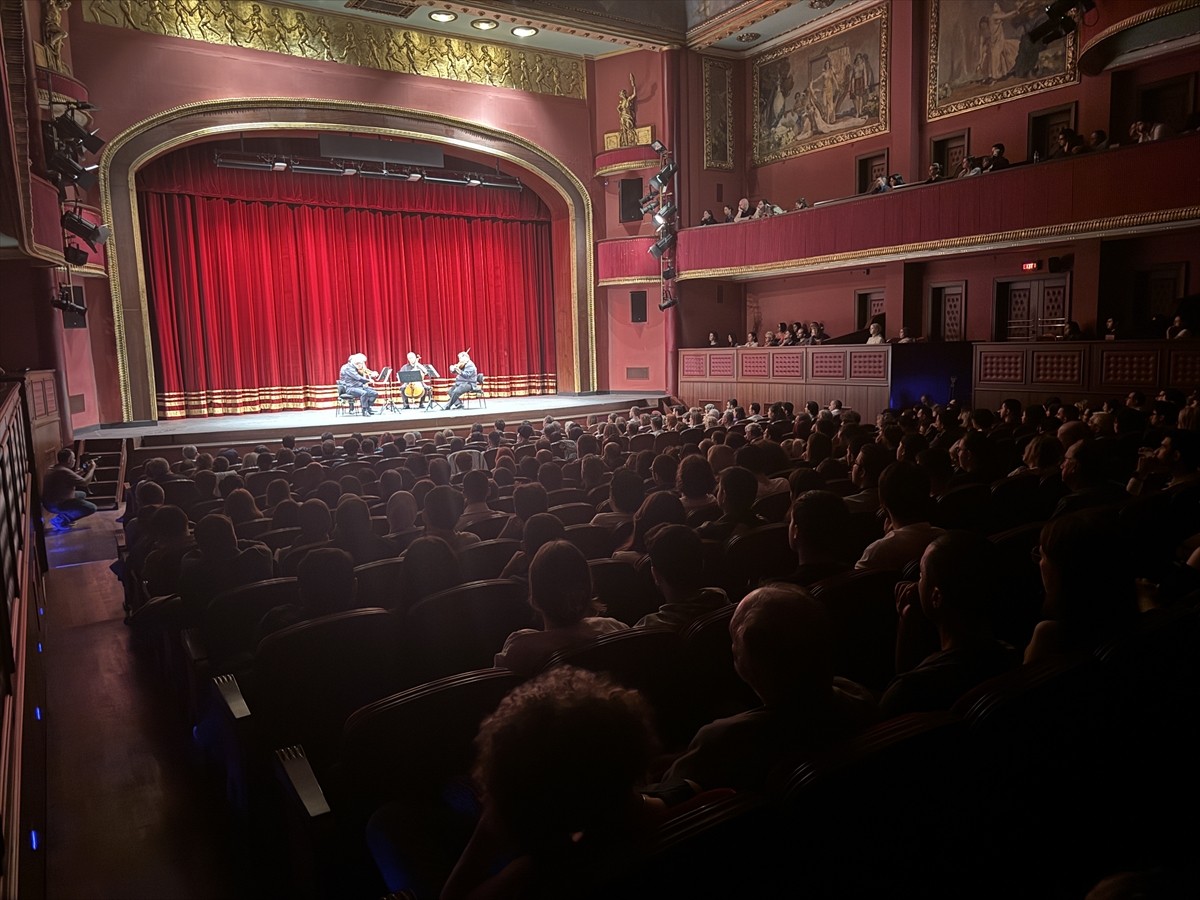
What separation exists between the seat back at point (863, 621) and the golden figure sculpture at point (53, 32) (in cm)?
1327

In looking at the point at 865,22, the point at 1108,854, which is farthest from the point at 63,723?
the point at 865,22

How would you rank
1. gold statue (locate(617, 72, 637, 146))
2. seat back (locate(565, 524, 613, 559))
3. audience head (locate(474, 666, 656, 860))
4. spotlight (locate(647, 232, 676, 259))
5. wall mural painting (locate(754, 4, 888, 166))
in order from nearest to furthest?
audience head (locate(474, 666, 656, 860)) → seat back (locate(565, 524, 613, 559)) → wall mural painting (locate(754, 4, 888, 166)) → spotlight (locate(647, 232, 676, 259)) → gold statue (locate(617, 72, 637, 146))

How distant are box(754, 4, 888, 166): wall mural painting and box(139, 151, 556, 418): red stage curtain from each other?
17.5 feet

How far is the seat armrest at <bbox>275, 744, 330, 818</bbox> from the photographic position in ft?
5.94

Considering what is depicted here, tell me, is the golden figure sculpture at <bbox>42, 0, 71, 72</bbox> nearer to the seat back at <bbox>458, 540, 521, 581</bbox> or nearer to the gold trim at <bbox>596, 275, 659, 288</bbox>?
the gold trim at <bbox>596, 275, 659, 288</bbox>

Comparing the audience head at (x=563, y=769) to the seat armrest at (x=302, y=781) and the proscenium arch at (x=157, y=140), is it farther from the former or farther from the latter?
the proscenium arch at (x=157, y=140)

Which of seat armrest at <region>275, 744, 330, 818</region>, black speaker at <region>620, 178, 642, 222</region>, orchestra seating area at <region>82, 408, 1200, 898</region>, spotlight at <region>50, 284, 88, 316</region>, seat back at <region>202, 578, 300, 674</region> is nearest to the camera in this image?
orchestra seating area at <region>82, 408, 1200, 898</region>

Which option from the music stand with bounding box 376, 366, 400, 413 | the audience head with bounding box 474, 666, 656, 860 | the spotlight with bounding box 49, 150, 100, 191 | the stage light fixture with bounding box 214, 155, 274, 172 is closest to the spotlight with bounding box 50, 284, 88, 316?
the spotlight with bounding box 49, 150, 100, 191

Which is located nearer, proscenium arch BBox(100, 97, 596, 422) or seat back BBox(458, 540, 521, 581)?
seat back BBox(458, 540, 521, 581)

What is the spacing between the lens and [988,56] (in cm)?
1253

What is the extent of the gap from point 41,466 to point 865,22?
14.4 meters

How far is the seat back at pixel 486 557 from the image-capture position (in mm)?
3326

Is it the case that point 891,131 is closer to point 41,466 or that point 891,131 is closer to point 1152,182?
point 1152,182

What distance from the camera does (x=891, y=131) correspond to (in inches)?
550
